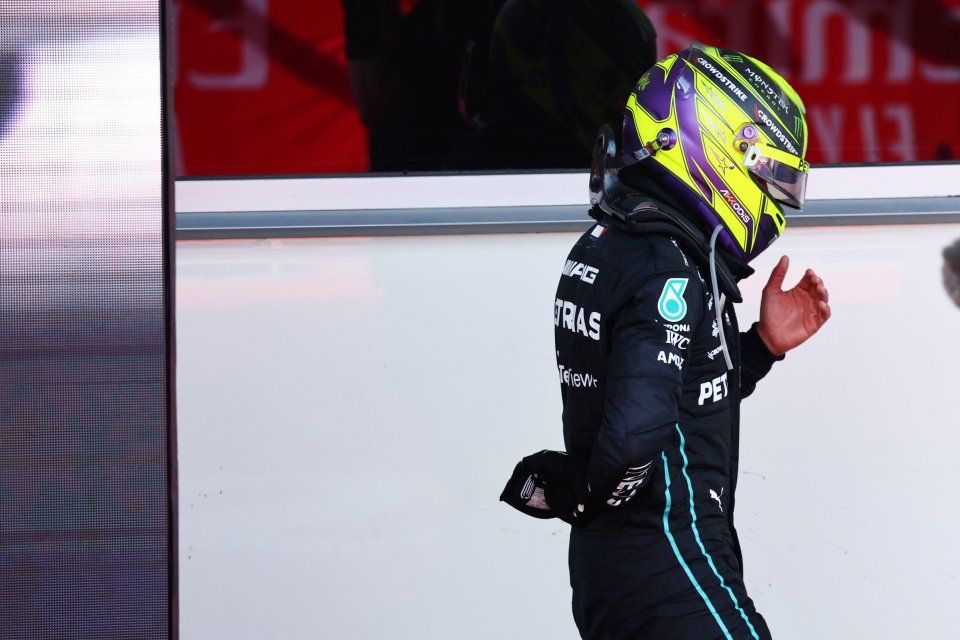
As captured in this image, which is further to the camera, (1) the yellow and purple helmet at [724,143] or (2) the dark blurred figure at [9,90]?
(1) the yellow and purple helmet at [724,143]

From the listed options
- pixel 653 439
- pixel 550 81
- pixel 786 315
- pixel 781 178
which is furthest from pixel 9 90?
pixel 550 81

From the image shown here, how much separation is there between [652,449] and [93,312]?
786mm

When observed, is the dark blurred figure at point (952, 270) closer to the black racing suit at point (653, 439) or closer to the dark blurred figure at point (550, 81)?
the dark blurred figure at point (550, 81)

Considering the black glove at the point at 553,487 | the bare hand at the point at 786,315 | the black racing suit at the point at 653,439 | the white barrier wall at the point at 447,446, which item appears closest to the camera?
the black racing suit at the point at 653,439

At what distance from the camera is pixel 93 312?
1509 millimetres

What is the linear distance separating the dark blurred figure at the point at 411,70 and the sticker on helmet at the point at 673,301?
1.15m

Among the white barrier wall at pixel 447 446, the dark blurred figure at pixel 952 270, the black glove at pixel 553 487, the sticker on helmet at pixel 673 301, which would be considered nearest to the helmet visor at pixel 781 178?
the sticker on helmet at pixel 673 301

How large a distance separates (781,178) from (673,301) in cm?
31

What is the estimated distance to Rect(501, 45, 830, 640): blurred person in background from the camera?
60.6 inches

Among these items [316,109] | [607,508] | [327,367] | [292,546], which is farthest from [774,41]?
[292,546]

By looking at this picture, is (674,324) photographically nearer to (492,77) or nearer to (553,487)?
(553,487)

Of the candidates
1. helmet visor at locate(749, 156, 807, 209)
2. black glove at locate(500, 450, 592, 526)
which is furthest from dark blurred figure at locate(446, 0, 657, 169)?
black glove at locate(500, 450, 592, 526)

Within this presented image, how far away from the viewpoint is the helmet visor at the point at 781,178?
163cm

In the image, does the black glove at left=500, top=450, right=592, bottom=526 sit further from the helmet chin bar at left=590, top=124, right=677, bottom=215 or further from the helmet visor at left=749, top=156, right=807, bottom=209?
the helmet visor at left=749, top=156, right=807, bottom=209
